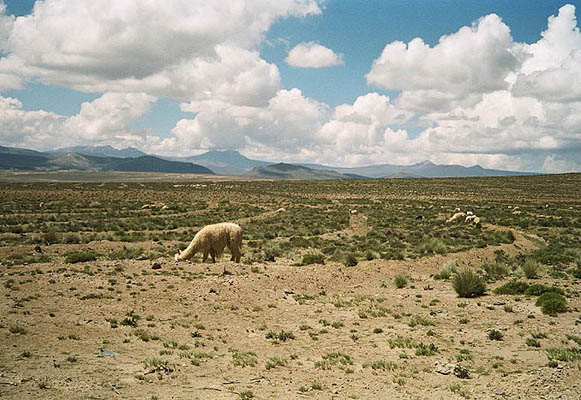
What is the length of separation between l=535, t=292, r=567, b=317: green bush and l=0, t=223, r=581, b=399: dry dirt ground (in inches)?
12.3

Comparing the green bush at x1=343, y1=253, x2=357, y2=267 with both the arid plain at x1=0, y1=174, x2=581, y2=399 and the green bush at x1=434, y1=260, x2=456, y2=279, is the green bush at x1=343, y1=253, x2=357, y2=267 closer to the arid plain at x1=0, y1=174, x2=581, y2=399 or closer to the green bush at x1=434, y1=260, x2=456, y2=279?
the arid plain at x1=0, y1=174, x2=581, y2=399

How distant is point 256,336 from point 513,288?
1016 centimetres

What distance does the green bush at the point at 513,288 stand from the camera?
14.5m

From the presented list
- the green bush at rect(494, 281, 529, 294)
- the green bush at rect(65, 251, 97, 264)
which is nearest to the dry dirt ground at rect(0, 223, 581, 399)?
the green bush at rect(494, 281, 529, 294)

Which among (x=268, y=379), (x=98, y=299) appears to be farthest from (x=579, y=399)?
(x=98, y=299)

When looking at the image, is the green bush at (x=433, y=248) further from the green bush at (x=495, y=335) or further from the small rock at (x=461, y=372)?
the small rock at (x=461, y=372)

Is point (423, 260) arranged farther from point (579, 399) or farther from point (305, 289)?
point (579, 399)

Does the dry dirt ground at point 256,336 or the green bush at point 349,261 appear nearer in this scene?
the dry dirt ground at point 256,336

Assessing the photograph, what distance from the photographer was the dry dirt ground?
306 inches

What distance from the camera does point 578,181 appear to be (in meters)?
98.2

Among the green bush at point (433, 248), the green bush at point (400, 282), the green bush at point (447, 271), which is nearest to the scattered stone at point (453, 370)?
the green bush at point (400, 282)

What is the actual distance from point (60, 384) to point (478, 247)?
23687 mm

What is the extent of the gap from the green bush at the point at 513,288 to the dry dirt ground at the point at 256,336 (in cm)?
60

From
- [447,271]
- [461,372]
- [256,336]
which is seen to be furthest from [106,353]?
[447,271]
